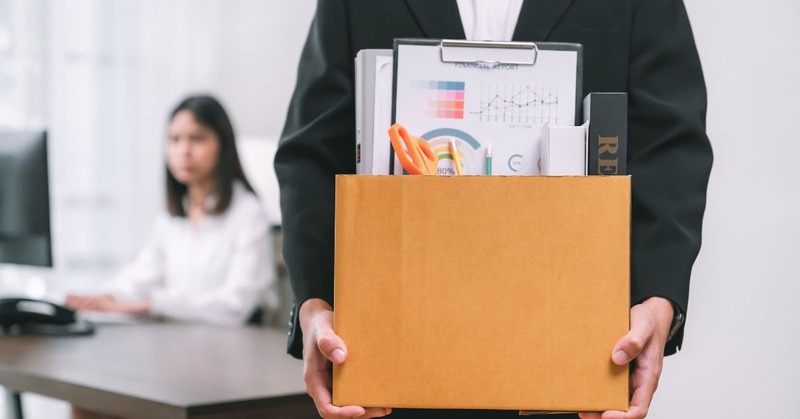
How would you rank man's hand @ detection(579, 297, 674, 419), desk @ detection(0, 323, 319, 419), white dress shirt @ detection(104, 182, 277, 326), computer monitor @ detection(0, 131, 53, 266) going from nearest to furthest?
man's hand @ detection(579, 297, 674, 419)
desk @ detection(0, 323, 319, 419)
computer monitor @ detection(0, 131, 53, 266)
white dress shirt @ detection(104, 182, 277, 326)

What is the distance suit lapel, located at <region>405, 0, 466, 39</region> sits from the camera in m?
0.97

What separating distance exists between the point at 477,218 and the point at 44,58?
334 cm

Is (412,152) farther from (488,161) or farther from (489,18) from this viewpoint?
(489,18)

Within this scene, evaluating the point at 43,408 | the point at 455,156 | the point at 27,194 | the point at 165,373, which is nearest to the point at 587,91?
the point at 455,156

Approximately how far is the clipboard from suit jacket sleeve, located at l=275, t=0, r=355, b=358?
148 mm

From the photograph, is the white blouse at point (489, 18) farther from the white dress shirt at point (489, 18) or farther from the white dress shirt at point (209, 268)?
the white dress shirt at point (209, 268)

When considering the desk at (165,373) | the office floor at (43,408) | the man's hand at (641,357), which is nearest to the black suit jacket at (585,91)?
the man's hand at (641,357)

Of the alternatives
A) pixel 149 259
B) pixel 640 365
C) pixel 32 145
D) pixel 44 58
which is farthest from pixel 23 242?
pixel 640 365

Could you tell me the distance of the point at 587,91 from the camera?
3.13ft

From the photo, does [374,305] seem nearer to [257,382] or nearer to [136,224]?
[257,382]

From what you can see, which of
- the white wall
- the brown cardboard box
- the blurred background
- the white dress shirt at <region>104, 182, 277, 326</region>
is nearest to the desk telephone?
the white dress shirt at <region>104, 182, 277, 326</region>

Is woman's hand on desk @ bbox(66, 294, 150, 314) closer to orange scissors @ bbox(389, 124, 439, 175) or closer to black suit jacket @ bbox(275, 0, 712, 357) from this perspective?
black suit jacket @ bbox(275, 0, 712, 357)

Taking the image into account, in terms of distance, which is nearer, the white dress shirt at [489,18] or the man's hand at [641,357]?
the man's hand at [641,357]

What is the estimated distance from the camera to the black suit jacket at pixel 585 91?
91 centimetres
